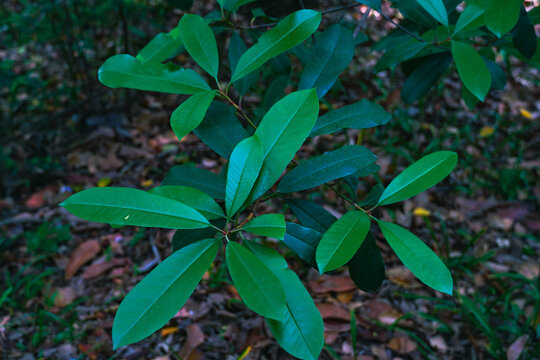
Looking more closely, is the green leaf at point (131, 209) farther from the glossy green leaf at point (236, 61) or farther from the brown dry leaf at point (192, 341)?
the brown dry leaf at point (192, 341)

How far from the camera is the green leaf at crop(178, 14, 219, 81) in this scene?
0.77m

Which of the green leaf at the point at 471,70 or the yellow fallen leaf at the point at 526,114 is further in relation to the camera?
the yellow fallen leaf at the point at 526,114

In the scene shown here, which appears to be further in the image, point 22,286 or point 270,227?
point 22,286

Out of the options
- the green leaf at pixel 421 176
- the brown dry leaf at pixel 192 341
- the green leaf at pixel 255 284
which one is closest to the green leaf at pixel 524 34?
the green leaf at pixel 421 176

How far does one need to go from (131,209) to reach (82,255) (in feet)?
5.22

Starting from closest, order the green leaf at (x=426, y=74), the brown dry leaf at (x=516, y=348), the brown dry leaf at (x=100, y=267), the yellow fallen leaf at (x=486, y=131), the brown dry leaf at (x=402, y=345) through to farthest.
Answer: the green leaf at (x=426, y=74) → the brown dry leaf at (x=516, y=348) → the brown dry leaf at (x=402, y=345) → the brown dry leaf at (x=100, y=267) → the yellow fallen leaf at (x=486, y=131)

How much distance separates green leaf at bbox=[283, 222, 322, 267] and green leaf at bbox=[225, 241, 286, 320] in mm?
128

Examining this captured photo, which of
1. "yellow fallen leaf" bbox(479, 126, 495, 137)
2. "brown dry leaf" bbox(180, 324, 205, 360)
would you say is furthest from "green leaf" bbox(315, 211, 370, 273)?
"yellow fallen leaf" bbox(479, 126, 495, 137)

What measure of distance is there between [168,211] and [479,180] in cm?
232

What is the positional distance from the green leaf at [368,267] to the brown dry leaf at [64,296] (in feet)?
4.88

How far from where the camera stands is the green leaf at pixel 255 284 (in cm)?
58

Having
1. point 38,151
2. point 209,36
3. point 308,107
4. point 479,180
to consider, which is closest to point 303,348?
point 308,107

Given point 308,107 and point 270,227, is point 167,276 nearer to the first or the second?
point 270,227

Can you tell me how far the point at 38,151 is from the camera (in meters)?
2.55
